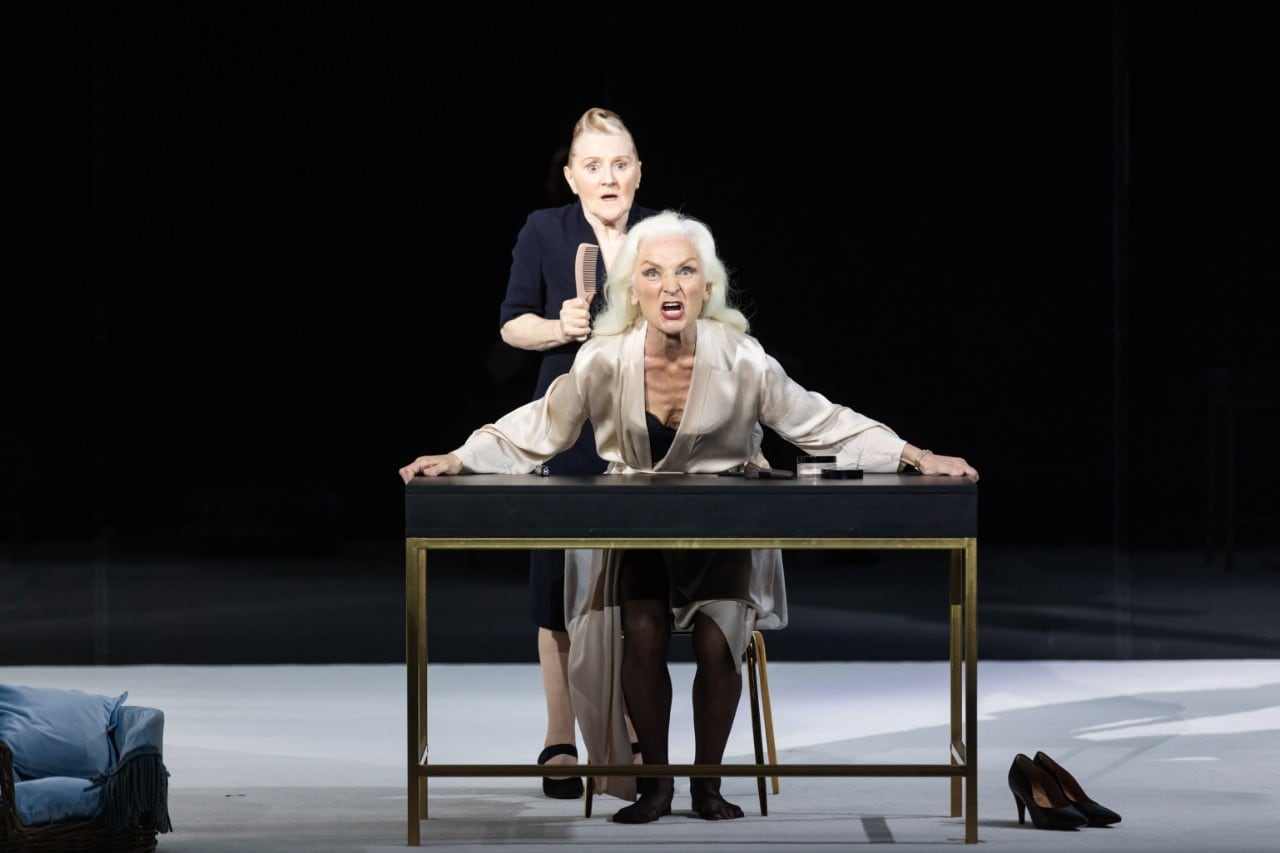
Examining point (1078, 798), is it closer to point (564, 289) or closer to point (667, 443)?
point (667, 443)

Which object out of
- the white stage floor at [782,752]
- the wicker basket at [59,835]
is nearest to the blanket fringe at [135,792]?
the wicker basket at [59,835]

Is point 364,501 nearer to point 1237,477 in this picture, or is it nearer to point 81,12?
point 81,12

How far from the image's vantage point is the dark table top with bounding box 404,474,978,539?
13.1ft

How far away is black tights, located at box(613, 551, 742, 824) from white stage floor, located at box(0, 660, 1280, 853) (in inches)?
2.7

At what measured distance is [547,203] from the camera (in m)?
6.83

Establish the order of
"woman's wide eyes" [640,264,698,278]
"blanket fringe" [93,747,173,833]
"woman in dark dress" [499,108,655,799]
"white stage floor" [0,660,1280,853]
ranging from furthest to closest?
"woman in dark dress" [499,108,655,799]
"woman's wide eyes" [640,264,698,278]
"white stage floor" [0,660,1280,853]
"blanket fringe" [93,747,173,833]

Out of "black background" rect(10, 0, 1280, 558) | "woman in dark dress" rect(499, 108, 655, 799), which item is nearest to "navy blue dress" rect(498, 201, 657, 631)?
"woman in dark dress" rect(499, 108, 655, 799)

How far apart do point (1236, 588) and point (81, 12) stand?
4.31 m

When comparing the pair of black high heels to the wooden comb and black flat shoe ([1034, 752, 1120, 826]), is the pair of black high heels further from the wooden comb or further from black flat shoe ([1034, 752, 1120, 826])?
the wooden comb

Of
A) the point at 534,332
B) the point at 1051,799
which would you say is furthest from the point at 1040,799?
the point at 534,332

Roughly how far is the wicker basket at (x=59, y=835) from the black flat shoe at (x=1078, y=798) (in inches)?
70.8

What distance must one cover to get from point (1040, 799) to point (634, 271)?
4.58 ft

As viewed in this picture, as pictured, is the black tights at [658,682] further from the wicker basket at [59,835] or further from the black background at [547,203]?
the black background at [547,203]

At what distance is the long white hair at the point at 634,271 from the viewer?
446 centimetres
